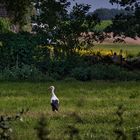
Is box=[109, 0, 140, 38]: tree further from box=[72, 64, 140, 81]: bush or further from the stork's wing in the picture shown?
the stork's wing

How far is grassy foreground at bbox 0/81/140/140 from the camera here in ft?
37.3

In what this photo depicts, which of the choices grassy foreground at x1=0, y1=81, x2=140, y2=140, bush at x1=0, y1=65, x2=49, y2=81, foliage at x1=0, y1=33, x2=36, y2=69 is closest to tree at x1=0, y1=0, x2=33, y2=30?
foliage at x1=0, y1=33, x2=36, y2=69

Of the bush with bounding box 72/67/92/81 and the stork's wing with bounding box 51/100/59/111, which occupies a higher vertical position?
the stork's wing with bounding box 51/100/59/111

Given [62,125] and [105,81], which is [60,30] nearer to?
[105,81]

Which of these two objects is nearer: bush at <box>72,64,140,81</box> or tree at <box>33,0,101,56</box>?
bush at <box>72,64,140,81</box>

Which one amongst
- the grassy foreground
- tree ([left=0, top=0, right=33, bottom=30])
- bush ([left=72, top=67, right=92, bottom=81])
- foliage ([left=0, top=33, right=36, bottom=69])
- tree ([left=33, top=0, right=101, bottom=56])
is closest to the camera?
the grassy foreground

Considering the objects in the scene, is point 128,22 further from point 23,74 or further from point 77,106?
point 77,106

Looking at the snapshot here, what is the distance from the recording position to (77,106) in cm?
1559

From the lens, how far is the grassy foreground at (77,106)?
448 inches

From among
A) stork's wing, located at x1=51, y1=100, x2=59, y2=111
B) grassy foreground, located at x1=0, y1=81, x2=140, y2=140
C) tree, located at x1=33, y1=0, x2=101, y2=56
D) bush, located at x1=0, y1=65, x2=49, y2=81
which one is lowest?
bush, located at x1=0, y1=65, x2=49, y2=81

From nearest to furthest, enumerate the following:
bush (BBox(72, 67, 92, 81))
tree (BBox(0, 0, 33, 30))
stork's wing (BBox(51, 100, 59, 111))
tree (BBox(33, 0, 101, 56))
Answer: stork's wing (BBox(51, 100, 59, 111)), bush (BBox(72, 67, 92, 81)), tree (BBox(33, 0, 101, 56)), tree (BBox(0, 0, 33, 30))

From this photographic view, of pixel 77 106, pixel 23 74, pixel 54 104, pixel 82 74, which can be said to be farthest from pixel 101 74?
pixel 54 104

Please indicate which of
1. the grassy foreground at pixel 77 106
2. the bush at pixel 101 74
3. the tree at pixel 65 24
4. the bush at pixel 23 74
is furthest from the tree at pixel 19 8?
the grassy foreground at pixel 77 106

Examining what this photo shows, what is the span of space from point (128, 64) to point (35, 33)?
4548mm
